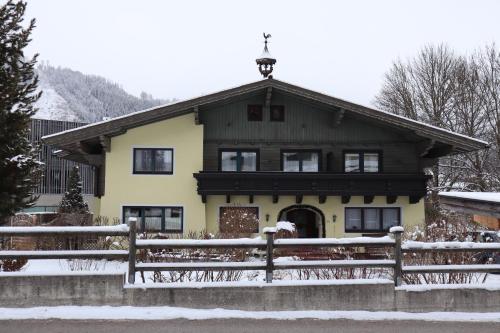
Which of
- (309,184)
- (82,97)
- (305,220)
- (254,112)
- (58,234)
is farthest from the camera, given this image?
(82,97)

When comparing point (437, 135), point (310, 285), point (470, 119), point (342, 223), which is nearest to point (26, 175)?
point (310, 285)

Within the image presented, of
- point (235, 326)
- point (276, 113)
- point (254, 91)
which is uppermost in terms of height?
point (254, 91)

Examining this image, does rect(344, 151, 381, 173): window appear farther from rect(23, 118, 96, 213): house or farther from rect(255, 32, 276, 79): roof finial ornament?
rect(23, 118, 96, 213): house

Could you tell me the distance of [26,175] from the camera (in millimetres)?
14703

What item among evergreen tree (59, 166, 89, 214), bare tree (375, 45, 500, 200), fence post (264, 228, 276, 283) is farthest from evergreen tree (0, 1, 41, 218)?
bare tree (375, 45, 500, 200)

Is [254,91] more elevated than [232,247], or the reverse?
[254,91]

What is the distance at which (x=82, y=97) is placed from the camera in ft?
507

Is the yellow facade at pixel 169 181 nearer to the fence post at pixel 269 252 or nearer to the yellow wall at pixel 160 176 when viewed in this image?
the yellow wall at pixel 160 176

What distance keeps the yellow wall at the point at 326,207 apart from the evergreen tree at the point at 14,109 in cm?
838

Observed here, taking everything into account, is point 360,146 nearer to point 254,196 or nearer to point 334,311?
point 254,196

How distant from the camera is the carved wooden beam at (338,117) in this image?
21272 mm

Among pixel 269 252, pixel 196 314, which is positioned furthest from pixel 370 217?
pixel 196 314

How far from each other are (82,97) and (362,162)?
144 metres

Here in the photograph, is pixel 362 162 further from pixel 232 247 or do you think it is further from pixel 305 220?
pixel 232 247
